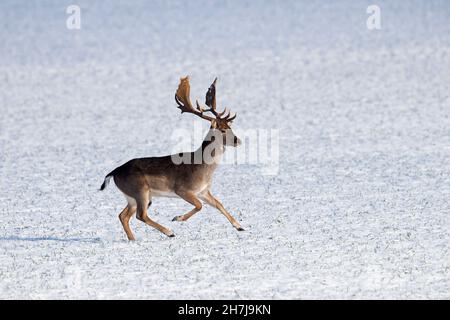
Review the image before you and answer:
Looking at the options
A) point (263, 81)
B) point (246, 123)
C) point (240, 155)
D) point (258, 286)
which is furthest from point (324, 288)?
point (263, 81)

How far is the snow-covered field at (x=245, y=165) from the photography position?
6.79 meters

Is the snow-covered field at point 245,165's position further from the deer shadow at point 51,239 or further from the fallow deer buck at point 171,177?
the fallow deer buck at point 171,177

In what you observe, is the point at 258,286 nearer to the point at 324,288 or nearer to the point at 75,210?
the point at 324,288

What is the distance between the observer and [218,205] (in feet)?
25.0

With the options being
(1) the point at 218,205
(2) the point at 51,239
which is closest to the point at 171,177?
(1) the point at 218,205

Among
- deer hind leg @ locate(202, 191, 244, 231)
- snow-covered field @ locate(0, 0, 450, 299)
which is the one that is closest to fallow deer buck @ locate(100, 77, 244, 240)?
deer hind leg @ locate(202, 191, 244, 231)

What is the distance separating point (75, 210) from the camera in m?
9.00

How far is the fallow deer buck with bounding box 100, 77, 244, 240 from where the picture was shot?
7.39 metres

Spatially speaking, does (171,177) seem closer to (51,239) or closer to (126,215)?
(126,215)

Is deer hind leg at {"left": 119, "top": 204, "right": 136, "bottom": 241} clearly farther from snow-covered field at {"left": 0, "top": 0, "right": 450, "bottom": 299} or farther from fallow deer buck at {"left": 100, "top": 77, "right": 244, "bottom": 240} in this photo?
snow-covered field at {"left": 0, "top": 0, "right": 450, "bottom": 299}

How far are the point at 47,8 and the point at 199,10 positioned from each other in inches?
178

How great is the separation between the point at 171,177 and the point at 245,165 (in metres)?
3.92

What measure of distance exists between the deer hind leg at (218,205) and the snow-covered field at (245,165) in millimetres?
148

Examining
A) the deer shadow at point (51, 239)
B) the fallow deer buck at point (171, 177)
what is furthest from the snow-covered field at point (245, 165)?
the fallow deer buck at point (171, 177)
